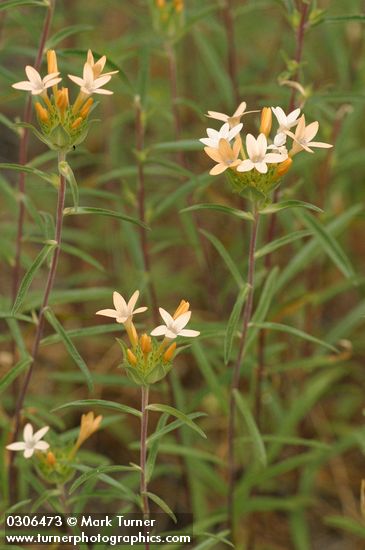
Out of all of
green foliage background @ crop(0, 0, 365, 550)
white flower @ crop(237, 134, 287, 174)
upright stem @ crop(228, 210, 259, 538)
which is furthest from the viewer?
green foliage background @ crop(0, 0, 365, 550)

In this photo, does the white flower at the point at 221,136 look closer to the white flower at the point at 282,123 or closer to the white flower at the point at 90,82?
the white flower at the point at 282,123

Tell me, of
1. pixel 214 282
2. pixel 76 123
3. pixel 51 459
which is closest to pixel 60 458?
pixel 51 459

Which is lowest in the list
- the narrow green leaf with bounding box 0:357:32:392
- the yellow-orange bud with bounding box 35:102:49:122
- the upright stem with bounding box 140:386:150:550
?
the upright stem with bounding box 140:386:150:550

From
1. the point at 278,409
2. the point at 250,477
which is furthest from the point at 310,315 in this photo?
the point at 250,477

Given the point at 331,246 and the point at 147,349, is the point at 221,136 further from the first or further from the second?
the point at 331,246

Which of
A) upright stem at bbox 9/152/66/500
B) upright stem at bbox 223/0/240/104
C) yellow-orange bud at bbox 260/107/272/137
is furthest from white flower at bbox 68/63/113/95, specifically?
upright stem at bbox 223/0/240/104

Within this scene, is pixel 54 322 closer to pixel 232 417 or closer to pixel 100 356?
pixel 232 417

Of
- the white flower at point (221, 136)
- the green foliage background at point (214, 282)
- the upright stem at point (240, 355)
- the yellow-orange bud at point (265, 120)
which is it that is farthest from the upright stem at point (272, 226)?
the white flower at point (221, 136)

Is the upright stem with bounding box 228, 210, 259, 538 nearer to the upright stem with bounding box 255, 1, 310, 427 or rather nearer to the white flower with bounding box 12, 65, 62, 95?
the upright stem with bounding box 255, 1, 310, 427
